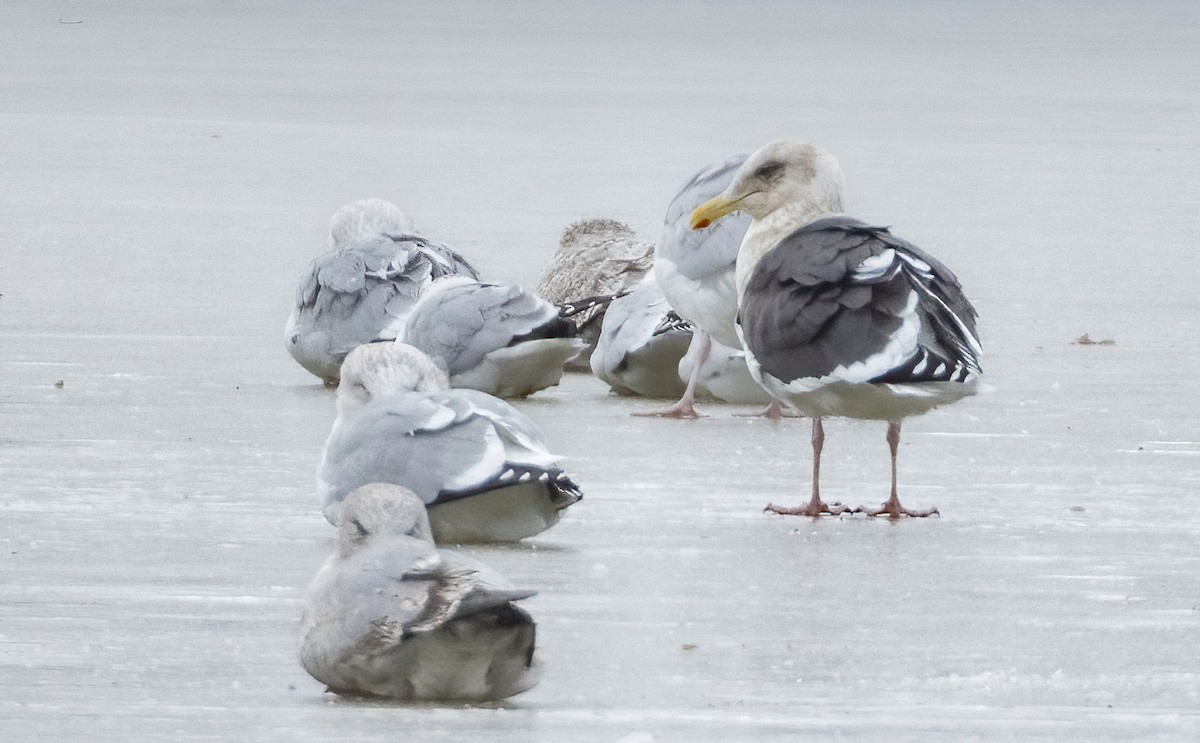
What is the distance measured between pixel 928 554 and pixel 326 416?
9.84ft

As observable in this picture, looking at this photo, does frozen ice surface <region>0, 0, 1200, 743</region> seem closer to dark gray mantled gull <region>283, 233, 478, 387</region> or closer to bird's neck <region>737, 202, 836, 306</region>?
dark gray mantled gull <region>283, 233, 478, 387</region>

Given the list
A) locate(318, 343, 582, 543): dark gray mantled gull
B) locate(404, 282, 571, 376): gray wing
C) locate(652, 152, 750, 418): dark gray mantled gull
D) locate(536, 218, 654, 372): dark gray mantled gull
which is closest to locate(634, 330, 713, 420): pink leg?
locate(652, 152, 750, 418): dark gray mantled gull

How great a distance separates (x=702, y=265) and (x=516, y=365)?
0.80m

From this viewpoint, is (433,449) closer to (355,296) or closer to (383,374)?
(383,374)

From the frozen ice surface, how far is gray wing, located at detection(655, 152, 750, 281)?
599mm

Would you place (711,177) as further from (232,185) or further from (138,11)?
(138,11)

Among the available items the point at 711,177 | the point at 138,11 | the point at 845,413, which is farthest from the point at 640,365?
the point at 138,11

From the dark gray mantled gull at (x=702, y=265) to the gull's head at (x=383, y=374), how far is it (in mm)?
2210

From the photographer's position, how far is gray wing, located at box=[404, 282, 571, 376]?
9250 millimetres

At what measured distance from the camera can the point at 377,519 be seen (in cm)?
511

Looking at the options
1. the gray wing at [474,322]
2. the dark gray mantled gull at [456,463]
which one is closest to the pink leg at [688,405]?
the gray wing at [474,322]

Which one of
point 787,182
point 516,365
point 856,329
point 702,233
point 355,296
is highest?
point 787,182

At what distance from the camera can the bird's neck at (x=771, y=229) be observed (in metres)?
7.91

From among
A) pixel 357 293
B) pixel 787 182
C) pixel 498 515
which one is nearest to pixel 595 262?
pixel 357 293
